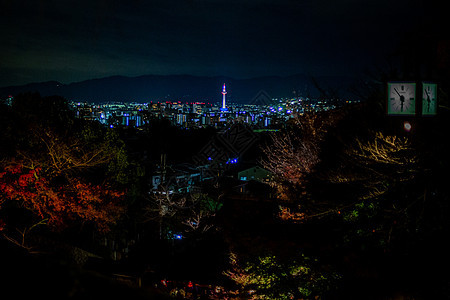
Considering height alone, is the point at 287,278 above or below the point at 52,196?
below

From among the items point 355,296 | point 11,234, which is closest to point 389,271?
point 355,296

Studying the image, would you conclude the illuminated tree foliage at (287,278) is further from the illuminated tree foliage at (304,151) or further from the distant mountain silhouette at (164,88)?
the distant mountain silhouette at (164,88)

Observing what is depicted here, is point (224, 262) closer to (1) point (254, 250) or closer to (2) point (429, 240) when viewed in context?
(1) point (254, 250)

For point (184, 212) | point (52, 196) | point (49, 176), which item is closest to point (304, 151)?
point (184, 212)

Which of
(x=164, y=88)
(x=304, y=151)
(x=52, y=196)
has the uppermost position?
(x=164, y=88)

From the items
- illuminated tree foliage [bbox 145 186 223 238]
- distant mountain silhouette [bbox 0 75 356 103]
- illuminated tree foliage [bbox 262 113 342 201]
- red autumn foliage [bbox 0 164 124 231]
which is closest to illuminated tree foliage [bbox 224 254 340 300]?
illuminated tree foliage [bbox 262 113 342 201]

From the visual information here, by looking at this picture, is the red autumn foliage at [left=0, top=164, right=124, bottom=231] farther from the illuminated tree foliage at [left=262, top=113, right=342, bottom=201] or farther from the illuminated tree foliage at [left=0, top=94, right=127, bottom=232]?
the illuminated tree foliage at [left=262, top=113, right=342, bottom=201]

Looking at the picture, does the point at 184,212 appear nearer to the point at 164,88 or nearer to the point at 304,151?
the point at 304,151
